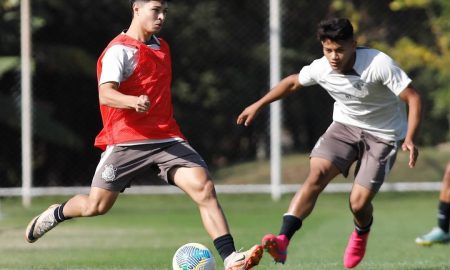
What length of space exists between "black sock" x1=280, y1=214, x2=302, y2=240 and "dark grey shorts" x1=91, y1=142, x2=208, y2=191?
31.4 inches

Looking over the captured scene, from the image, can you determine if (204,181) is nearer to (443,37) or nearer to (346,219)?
(346,219)

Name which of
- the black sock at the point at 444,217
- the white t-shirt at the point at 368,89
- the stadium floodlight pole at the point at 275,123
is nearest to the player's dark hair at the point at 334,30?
the white t-shirt at the point at 368,89

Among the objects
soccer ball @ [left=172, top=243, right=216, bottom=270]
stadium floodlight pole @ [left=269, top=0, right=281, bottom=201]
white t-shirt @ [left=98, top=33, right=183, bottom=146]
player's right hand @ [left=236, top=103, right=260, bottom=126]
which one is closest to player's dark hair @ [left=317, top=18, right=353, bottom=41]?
player's right hand @ [left=236, top=103, right=260, bottom=126]

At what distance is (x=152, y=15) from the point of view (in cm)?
769

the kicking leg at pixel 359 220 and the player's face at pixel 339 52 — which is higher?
the player's face at pixel 339 52

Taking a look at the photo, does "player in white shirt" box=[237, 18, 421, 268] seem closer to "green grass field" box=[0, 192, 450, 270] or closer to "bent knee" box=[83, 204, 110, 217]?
"green grass field" box=[0, 192, 450, 270]

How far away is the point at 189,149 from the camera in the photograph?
7.84 m

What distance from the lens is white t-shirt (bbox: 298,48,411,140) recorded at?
7.98 m

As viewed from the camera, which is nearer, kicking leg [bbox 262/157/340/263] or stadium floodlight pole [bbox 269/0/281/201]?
kicking leg [bbox 262/157/340/263]

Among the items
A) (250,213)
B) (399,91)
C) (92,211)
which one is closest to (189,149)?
(92,211)

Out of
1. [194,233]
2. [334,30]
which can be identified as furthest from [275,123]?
[334,30]

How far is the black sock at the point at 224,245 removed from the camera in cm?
753

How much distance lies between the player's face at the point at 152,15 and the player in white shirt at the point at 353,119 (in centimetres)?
99

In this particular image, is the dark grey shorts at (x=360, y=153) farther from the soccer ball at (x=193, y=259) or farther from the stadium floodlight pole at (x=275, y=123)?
the stadium floodlight pole at (x=275, y=123)
